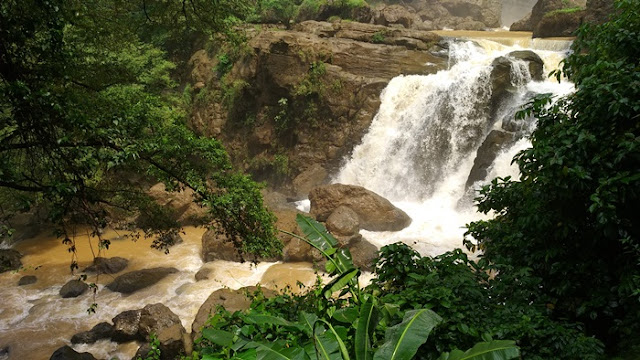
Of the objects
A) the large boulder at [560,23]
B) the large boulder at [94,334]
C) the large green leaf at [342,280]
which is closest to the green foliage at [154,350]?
the large green leaf at [342,280]

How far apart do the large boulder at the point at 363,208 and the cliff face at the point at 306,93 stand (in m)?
3.57

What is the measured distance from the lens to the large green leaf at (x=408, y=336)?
2.47 meters

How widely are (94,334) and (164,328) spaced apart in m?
1.73

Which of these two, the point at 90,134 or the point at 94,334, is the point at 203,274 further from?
the point at 90,134

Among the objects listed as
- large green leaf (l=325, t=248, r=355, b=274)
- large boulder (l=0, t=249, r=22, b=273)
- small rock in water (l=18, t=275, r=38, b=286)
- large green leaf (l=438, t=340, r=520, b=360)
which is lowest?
small rock in water (l=18, t=275, r=38, b=286)

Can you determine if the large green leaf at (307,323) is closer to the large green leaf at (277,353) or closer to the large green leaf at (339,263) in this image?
the large green leaf at (277,353)

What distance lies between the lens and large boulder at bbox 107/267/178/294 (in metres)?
10.4

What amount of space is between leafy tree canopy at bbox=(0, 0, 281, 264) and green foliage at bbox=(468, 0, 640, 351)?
12.5ft

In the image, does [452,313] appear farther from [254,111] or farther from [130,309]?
[254,111]

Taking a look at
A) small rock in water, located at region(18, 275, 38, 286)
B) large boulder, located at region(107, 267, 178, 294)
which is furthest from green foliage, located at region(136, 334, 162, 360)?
small rock in water, located at region(18, 275, 38, 286)

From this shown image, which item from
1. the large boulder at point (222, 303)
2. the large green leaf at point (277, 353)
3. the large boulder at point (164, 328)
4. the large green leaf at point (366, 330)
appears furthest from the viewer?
the large boulder at point (222, 303)

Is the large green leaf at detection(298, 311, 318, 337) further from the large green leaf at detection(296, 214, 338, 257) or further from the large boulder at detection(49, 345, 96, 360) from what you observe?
the large boulder at detection(49, 345, 96, 360)

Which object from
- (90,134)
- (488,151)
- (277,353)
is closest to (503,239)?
(277,353)

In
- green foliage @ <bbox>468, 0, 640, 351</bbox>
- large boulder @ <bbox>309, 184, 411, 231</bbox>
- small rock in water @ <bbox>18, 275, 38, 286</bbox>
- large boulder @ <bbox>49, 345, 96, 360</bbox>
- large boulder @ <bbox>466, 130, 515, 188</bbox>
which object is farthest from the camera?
large boulder @ <bbox>466, 130, 515, 188</bbox>
